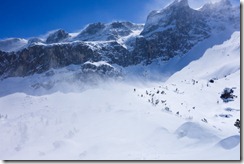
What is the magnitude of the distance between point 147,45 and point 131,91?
50936mm

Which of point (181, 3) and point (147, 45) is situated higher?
point (181, 3)

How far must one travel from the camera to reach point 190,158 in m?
18.2

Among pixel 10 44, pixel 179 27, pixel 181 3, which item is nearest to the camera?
pixel 179 27

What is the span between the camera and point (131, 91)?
195ft

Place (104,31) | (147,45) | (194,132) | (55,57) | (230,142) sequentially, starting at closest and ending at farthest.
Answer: (230,142)
(194,132)
(55,57)
(147,45)
(104,31)

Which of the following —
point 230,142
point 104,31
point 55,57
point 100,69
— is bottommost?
point 230,142

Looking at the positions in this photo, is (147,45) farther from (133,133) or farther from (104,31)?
(133,133)

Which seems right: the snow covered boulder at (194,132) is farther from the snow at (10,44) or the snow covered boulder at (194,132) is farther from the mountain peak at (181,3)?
the snow at (10,44)

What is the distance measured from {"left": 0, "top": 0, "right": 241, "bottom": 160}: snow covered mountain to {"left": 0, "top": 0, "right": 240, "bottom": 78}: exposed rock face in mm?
338

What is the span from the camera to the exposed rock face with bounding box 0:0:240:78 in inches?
4013

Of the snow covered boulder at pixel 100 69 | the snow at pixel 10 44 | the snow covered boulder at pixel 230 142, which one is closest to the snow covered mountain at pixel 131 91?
the snow covered boulder at pixel 230 142

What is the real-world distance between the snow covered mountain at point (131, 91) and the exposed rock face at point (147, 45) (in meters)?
0.34

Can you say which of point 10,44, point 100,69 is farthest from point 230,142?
point 10,44

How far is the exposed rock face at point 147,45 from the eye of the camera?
10194 centimetres
